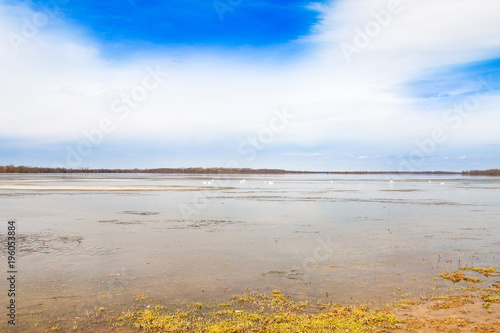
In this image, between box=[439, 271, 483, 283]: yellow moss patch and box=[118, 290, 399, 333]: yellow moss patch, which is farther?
box=[439, 271, 483, 283]: yellow moss patch

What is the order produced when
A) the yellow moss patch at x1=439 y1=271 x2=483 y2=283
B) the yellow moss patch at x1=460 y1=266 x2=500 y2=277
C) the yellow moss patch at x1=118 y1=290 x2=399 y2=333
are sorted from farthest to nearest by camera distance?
the yellow moss patch at x1=460 y1=266 x2=500 y2=277
the yellow moss patch at x1=439 y1=271 x2=483 y2=283
the yellow moss patch at x1=118 y1=290 x2=399 y2=333

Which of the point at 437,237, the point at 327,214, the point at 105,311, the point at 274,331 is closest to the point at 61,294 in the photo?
the point at 105,311

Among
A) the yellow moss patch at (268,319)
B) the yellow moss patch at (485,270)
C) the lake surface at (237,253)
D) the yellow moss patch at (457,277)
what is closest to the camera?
the yellow moss patch at (268,319)

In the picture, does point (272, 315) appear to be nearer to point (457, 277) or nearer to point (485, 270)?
point (457, 277)

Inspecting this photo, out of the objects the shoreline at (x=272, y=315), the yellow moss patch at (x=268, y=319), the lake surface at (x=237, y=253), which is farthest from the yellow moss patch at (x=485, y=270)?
the yellow moss patch at (x=268, y=319)

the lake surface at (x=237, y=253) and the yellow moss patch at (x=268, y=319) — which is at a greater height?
the lake surface at (x=237, y=253)

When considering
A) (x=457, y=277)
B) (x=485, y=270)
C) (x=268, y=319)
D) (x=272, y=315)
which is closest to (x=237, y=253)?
(x=272, y=315)

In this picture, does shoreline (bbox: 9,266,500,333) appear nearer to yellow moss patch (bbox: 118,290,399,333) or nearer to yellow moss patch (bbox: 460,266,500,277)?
yellow moss patch (bbox: 118,290,399,333)

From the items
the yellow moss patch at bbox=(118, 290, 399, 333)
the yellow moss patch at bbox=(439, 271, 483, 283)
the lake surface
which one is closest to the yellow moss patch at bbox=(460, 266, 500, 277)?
the lake surface

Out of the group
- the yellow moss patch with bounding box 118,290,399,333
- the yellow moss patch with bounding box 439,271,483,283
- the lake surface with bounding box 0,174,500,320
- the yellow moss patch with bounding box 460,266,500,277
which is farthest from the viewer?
the yellow moss patch with bounding box 460,266,500,277

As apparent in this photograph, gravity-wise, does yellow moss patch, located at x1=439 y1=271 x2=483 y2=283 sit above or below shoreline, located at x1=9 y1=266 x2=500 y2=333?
above

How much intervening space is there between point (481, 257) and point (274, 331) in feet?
33.8

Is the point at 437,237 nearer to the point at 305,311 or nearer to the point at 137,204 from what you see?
the point at 305,311

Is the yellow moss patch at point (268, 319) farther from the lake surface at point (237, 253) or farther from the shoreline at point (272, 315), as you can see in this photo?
the lake surface at point (237, 253)
